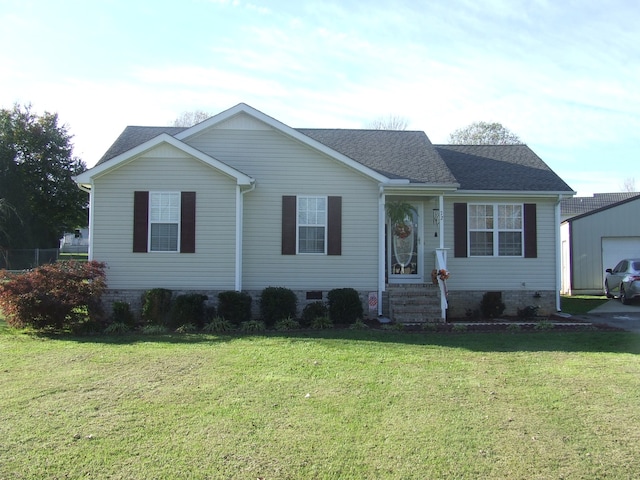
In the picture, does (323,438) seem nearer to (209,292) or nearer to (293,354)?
(293,354)

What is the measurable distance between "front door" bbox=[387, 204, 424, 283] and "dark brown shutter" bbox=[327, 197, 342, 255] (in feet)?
5.20

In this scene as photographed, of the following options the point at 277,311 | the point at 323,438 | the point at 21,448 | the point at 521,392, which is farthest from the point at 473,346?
the point at 21,448

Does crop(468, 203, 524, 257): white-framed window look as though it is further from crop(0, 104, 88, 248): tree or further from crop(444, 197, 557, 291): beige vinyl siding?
crop(0, 104, 88, 248): tree

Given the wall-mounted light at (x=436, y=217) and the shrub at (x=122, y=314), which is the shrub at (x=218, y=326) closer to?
the shrub at (x=122, y=314)

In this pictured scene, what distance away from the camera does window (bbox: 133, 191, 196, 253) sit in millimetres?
11789

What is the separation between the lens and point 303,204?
12492 millimetres

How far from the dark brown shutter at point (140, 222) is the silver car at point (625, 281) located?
1443 centimetres

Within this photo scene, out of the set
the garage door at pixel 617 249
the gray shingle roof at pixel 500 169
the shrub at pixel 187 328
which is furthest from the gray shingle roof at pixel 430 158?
the garage door at pixel 617 249

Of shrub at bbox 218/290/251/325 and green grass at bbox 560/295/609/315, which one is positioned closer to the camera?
shrub at bbox 218/290/251/325

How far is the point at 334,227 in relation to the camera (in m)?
12.4

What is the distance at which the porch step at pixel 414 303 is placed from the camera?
1148 centimetres

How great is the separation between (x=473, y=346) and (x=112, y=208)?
8.37m

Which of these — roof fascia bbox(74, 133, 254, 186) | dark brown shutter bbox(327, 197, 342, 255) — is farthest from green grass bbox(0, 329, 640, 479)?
roof fascia bbox(74, 133, 254, 186)

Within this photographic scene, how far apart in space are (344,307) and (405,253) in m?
2.79
